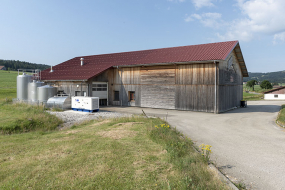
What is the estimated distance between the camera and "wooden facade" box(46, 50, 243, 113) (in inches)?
807

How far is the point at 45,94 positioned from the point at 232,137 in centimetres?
2005

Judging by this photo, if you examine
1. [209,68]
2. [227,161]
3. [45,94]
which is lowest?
[227,161]

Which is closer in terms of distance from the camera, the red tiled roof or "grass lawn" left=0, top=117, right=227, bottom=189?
"grass lawn" left=0, top=117, right=227, bottom=189

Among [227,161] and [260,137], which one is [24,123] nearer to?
[227,161]

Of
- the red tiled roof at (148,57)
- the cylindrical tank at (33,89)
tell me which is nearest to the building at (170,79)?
the red tiled roof at (148,57)

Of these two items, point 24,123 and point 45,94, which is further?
point 45,94

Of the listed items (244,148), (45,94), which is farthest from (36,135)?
(45,94)

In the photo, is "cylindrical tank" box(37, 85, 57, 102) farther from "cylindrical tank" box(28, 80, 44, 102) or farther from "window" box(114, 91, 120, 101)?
"window" box(114, 91, 120, 101)

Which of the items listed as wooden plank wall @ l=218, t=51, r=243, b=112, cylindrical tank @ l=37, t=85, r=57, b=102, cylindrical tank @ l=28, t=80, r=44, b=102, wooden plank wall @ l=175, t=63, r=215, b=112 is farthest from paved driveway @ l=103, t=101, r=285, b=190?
cylindrical tank @ l=28, t=80, r=44, b=102

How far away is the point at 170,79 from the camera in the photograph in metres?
22.5

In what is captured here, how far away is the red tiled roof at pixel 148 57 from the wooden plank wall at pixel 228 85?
140 centimetres

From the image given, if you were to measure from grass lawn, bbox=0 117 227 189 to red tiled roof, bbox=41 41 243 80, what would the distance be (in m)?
14.2

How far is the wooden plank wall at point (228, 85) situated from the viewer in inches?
818

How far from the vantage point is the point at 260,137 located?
10742mm
